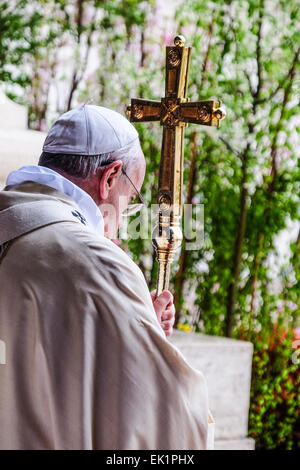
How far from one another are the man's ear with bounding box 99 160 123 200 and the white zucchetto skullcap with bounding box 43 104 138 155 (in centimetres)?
4

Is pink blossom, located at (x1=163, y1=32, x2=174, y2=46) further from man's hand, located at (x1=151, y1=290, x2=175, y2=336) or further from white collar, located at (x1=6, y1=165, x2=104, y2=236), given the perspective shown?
white collar, located at (x1=6, y1=165, x2=104, y2=236)

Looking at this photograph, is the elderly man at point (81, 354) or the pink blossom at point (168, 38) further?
the pink blossom at point (168, 38)

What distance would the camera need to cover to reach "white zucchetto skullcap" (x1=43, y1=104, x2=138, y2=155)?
172 cm

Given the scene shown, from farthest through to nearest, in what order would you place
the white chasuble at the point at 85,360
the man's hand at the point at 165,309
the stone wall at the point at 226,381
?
1. the stone wall at the point at 226,381
2. the man's hand at the point at 165,309
3. the white chasuble at the point at 85,360

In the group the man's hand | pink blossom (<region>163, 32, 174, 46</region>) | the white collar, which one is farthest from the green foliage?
the white collar

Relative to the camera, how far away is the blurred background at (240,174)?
4801 mm

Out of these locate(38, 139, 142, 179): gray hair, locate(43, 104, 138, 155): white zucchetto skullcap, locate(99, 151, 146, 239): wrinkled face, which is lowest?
locate(99, 151, 146, 239): wrinkled face

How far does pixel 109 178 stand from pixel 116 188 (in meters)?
0.03

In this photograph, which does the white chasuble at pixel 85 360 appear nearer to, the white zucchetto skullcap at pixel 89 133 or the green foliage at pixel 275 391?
the white zucchetto skullcap at pixel 89 133

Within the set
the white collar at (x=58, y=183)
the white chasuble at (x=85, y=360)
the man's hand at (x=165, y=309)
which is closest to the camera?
the white chasuble at (x=85, y=360)

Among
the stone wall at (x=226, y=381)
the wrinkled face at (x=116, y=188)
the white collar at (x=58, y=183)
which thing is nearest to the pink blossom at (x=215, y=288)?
the stone wall at (x=226, y=381)

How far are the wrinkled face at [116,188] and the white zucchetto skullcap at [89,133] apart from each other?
0.05 m
